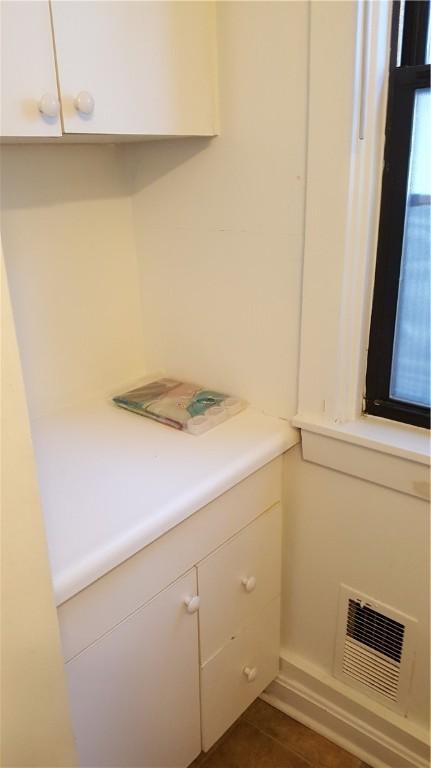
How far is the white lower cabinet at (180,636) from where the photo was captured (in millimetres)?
928

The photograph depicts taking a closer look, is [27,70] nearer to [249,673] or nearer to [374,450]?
[374,450]

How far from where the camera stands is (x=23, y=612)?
0.70 meters

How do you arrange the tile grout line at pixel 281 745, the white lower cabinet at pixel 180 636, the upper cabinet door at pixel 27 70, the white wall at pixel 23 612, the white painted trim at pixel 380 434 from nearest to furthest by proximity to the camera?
1. the white wall at pixel 23 612
2. the upper cabinet door at pixel 27 70
3. the white lower cabinet at pixel 180 636
4. the white painted trim at pixel 380 434
5. the tile grout line at pixel 281 745

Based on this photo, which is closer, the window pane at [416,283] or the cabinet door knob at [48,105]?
the cabinet door knob at [48,105]

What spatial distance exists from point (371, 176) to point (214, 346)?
1.73ft

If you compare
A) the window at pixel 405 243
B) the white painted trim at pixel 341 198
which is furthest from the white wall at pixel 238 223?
the window at pixel 405 243

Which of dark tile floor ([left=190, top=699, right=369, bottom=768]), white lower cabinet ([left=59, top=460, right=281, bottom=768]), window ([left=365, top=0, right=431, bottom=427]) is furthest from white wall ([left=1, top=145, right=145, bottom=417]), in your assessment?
dark tile floor ([left=190, top=699, right=369, bottom=768])

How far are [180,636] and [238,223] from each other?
0.84 metres

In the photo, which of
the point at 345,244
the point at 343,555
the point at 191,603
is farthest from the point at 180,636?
the point at 345,244

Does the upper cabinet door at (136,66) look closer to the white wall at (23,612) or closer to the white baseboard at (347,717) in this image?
the white wall at (23,612)

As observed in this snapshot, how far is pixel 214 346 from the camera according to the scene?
138 cm

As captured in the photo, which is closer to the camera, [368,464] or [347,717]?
[368,464]

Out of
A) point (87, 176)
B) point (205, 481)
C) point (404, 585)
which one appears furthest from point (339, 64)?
point (404, 585)

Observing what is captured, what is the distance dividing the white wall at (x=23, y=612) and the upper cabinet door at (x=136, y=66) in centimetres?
48
